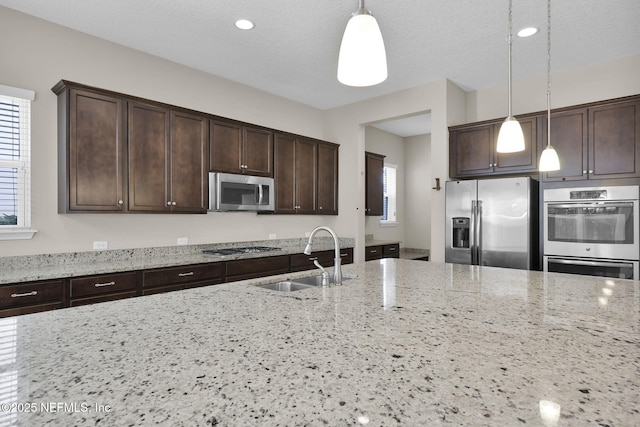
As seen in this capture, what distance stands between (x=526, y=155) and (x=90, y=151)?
164 inches

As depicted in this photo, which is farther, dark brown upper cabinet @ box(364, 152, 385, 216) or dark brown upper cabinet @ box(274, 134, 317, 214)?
dark brown upper cabinet @ box(364, 152, 385, 216)

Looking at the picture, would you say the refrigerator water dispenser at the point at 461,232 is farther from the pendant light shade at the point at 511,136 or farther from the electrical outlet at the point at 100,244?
the electrical outlet at the point at 100,244

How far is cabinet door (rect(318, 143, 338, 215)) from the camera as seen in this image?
4969 mm

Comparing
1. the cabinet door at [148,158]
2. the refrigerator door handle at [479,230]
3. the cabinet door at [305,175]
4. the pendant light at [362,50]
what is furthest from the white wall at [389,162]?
the pendant light at [362,50]

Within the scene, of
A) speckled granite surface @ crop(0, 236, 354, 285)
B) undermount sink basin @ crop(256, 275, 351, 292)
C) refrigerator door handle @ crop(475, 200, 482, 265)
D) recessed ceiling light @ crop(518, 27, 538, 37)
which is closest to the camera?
undermount sink basin @ crop(256, 275, 351, 292)

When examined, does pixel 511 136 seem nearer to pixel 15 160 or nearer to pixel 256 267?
pixel 256 267

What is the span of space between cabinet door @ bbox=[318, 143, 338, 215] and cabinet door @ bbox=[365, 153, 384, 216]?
0.71 metres

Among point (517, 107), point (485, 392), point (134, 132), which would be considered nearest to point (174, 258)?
point (134, 132)

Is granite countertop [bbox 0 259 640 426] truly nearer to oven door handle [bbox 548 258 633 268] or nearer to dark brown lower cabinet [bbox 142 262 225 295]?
dark brown lower cabinet [bbox 142 262 225 295]

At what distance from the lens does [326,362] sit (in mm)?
877

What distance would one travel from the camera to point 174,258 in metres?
3.43

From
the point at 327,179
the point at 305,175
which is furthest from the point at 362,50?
the point at 327,179

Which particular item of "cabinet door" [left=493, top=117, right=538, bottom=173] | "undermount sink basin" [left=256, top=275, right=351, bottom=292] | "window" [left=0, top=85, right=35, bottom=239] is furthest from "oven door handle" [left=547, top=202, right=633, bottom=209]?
"window" [left=0, top=85, right=35, bottom=239]

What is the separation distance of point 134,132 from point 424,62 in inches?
113
